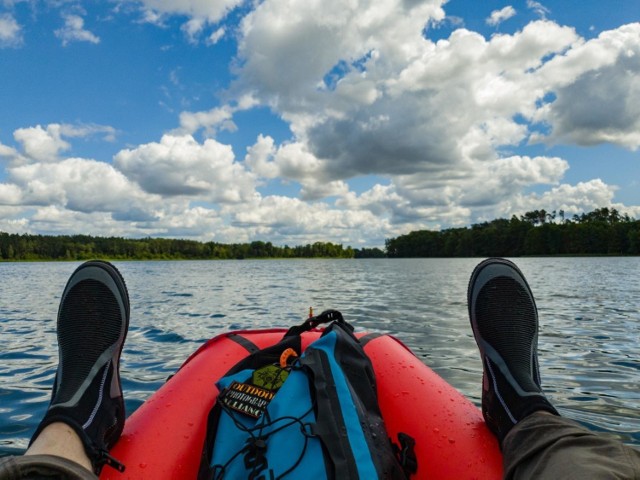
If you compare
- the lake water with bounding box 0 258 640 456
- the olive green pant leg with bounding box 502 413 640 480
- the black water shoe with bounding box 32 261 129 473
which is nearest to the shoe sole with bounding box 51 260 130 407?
the black water shoe with bounding box 32 261 129 473

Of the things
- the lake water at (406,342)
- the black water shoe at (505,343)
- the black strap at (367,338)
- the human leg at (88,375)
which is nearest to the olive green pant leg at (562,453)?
the black water shoe at (505,343)

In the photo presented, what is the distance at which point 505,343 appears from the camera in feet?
5.87

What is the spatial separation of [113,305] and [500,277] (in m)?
1.59

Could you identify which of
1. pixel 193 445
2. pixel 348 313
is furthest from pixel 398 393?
pixel 348 313

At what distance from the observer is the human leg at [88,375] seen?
1.37m

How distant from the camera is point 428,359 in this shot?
14.2 ft

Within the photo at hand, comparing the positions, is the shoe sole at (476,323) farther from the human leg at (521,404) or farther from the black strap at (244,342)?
the black strap at (244,342)

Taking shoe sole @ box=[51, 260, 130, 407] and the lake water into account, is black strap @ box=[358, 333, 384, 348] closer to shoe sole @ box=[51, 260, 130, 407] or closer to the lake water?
shoe sole @ box=[51, 260, 130, 407]

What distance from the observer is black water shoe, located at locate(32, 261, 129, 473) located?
4.77 ft

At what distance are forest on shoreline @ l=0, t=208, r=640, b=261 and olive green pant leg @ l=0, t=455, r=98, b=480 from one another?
68.6 metres

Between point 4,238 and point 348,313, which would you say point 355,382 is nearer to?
point 348,313

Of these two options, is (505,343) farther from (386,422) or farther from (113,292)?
(113,292)

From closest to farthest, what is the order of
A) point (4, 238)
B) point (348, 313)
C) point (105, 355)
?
point (105, 355)
point (348, 313)
point (4, 238)

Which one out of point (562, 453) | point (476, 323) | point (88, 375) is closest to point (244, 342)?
point (88, 375)
